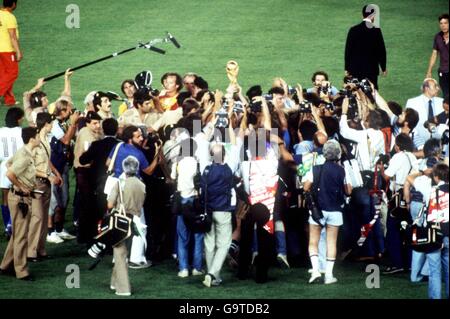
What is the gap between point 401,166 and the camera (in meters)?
15.0

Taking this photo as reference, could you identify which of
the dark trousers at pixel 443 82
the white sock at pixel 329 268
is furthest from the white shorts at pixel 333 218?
the dark trousers at pixel 443 82

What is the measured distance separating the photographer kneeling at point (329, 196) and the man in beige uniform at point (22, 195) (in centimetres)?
284

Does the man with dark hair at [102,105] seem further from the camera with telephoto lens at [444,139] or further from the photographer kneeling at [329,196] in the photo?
the camera with telephoto lens at [444,139]

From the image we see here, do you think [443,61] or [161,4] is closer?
[443,61]

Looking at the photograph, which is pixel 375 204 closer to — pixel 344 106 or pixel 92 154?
pixel 344 106

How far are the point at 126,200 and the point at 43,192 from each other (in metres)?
1.42

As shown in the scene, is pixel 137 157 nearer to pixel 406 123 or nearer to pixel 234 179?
pixel 234 179

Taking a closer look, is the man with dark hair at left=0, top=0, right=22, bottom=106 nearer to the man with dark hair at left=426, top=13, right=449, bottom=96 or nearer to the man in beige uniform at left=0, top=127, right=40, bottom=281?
the man with dark hair at left=426, top=13, right=449, bottom=96

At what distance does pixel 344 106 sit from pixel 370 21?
3.52 m

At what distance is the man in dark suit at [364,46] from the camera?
19.1 metres

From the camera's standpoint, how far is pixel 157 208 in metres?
15.8
